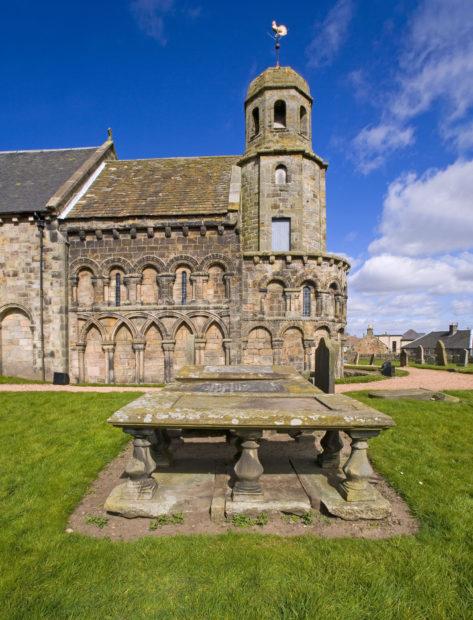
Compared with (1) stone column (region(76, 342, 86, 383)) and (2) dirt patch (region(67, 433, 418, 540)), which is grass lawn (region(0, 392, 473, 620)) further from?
(1) stone column (region(76, 342, 86, 383))

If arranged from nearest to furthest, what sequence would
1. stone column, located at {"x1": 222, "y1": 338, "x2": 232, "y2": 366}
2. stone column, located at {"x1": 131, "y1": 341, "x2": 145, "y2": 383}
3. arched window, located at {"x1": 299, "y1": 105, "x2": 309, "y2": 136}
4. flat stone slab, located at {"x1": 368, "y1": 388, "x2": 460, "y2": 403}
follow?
flat stone slab, located at {"x1": 368, "y1": 388, "x2": 460, "y2": 403} → stone column, located at {"x1": 222, "y1": 338, "x2": 232, "y2": 366} → stone column, located at {"x1": 131, "y1": 341, "x2": 145, "y2": 383} → arched window, located at {"x1": 299, "y1": 105, "x2": 309, "y2": 136}

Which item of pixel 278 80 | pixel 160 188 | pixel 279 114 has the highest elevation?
pixel 278 80

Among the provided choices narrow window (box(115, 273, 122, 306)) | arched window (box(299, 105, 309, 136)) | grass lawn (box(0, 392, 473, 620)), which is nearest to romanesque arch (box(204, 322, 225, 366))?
narrow window (box(115, 273, 122, 306))

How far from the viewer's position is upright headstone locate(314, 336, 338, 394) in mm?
7688

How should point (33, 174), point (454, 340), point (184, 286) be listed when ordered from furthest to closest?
point (454, 340), point (33, 174), point (184, 286)

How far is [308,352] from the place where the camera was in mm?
16266

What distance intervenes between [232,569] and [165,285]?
44.5 feet

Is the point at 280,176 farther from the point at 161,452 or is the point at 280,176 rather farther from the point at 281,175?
the point at 161,452

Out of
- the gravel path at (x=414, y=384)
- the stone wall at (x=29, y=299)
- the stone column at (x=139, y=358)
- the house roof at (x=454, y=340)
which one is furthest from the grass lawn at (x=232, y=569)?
the house roof at (x=454, y=340)

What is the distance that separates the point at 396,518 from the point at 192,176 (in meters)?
18.7

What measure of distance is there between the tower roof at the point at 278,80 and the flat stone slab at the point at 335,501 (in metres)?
20.5

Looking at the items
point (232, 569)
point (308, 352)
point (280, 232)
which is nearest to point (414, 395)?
point (308, 352)

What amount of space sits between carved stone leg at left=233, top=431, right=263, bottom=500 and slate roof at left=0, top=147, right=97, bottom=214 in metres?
16.3

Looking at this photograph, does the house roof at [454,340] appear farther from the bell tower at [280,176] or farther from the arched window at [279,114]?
the arched window at [279,114]
